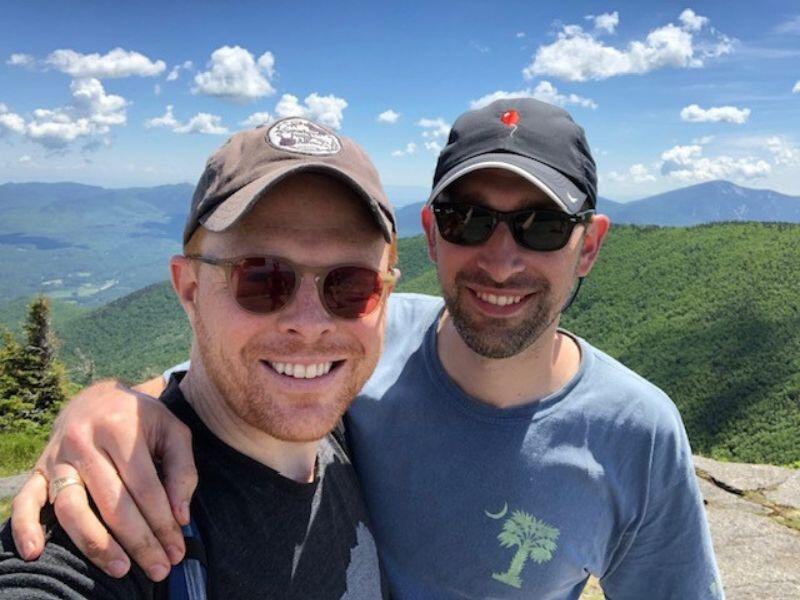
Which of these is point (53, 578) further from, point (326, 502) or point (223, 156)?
point (223, 156)

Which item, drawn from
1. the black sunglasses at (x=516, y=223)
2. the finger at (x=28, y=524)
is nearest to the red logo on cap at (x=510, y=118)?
the black sunglasses at (x=516, y=223)

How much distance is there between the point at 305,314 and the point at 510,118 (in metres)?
1.53

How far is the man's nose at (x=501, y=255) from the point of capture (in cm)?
296

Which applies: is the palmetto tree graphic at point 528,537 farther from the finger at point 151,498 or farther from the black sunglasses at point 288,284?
the finger at point 151,498

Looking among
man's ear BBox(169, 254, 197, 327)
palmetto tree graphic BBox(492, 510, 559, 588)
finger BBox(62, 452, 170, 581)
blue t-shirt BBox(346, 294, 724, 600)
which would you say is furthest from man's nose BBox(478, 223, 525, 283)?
finger BBox(62, 452, 170, 581)

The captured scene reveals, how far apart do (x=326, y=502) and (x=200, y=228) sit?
1.16 m

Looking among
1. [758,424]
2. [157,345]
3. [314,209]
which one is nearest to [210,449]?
[314,209]

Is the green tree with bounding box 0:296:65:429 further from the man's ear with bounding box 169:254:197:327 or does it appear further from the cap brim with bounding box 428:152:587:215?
the cap brim with bounding box 428:152:587:215

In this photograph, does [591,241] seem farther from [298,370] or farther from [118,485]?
[118,485]

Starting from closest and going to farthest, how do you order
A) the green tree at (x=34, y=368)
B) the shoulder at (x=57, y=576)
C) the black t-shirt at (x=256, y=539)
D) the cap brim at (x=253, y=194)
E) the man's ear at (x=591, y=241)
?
1. the shoulder at (x=57, y=576)
2. the black t-shirt at (x=256, y=539)
3. the cap brim at (x=253, y=194)
4. the man's ear at (x=591, y=241)
5. the green tree at (x=34, y=368)

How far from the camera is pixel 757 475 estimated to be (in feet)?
27.4

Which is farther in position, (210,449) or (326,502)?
(326,502)

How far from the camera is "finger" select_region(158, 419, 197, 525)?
1.72 meters

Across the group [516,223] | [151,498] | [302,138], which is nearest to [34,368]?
[516,223]
